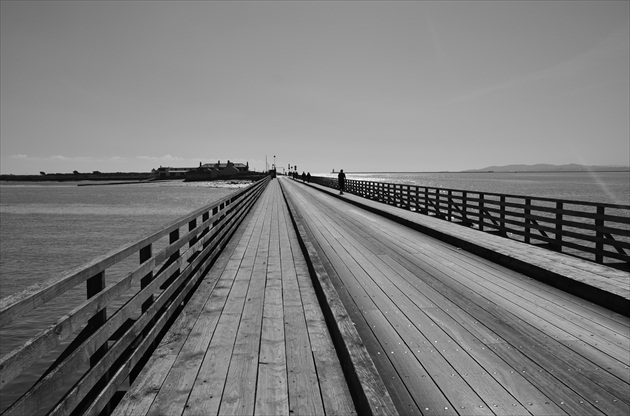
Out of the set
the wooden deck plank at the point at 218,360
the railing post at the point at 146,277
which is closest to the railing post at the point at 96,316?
the wooden deck plank at the point at 218,360

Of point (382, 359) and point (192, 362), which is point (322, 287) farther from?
point (192, 362)

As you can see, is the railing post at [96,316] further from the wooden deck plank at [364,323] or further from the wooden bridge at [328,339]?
the wooden deck plank at [364,323]

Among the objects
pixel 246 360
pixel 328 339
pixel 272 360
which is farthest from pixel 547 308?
pixel 246 360

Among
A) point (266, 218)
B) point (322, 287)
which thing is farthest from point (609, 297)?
point (266, 218)

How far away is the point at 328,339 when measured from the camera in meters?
4.58

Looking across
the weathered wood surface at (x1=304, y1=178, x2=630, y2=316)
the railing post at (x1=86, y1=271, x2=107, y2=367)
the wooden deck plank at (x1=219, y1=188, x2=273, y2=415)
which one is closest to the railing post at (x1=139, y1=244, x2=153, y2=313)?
the wooden deck plank at (x1=219, y1=188, x2=273, y2=415)

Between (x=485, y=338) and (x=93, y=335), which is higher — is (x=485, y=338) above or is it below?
below

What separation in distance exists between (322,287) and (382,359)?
5.36 ft

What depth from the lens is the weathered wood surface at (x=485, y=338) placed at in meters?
3.71

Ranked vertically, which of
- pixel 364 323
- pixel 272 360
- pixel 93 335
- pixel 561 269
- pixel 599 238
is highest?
pixel 93 335

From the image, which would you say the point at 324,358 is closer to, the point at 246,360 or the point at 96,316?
the point at 246,360

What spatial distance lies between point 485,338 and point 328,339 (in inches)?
70.9

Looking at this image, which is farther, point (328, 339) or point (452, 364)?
point (328, 339)

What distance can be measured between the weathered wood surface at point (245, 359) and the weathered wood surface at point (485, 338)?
61 centimetres
